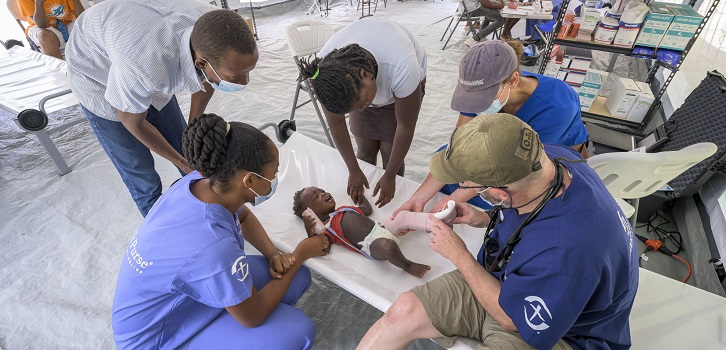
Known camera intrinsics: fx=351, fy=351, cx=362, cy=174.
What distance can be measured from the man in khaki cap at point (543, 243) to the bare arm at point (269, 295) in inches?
30.7

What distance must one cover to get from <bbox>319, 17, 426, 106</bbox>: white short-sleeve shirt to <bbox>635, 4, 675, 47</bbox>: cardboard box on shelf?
2.30 m

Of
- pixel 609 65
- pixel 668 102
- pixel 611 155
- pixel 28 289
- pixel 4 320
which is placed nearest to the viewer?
pixel 611 155

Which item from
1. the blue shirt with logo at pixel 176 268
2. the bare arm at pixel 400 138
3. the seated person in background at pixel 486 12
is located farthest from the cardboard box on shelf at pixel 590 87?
the blue shirt with logo at pixel 176 268

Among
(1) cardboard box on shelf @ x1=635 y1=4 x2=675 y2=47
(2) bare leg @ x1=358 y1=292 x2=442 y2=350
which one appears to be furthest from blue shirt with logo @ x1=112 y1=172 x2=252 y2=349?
(1) cardboard box on shelf @ x1=635 y1=4 x2=675 y2=47

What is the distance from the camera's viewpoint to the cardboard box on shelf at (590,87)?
3314 mm

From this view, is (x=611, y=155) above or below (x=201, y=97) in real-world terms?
above

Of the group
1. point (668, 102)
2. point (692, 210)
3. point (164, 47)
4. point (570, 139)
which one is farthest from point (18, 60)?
point (668, 102)

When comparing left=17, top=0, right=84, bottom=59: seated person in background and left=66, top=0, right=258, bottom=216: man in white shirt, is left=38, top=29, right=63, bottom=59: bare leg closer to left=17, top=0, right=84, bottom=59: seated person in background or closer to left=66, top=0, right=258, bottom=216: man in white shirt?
left=17, top=0, right=84, bottom=59: seated person in background

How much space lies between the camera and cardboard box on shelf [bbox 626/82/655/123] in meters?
3.16

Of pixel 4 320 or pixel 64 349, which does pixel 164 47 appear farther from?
pixel 4 320

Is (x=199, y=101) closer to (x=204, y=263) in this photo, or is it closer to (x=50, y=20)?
(x=204, y=263)

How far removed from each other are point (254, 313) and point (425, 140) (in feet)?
8.08

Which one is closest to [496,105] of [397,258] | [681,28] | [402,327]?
[397,258]

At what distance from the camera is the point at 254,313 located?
1.33 m
